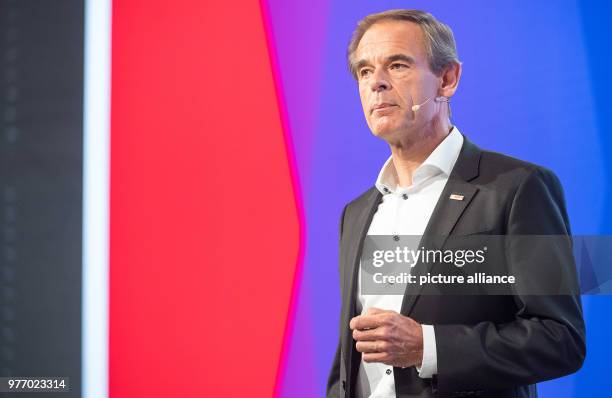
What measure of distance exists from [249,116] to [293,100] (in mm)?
196

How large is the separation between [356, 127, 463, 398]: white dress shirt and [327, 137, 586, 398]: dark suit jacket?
0.03m

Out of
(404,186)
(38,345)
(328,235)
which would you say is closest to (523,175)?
(404,186)

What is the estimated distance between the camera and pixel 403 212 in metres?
2.13

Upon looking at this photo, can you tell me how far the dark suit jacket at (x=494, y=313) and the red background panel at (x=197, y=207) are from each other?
577 mm

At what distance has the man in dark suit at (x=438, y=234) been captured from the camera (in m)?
1.81

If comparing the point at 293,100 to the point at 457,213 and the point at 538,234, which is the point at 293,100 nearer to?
the point at 457,213

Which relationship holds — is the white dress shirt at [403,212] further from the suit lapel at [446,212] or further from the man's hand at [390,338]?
the man's hand at [390,338]

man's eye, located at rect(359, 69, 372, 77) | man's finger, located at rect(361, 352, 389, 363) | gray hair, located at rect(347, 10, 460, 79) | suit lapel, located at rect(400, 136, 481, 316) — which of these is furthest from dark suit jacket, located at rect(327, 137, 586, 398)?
man's eye, located at rect(359, 69, 372, 77)

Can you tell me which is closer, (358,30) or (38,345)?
(358,30)

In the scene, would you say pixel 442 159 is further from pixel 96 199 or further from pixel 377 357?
pixel 96 199

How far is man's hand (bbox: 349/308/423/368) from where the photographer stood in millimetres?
1828

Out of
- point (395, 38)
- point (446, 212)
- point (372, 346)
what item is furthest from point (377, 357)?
point (395, 38)

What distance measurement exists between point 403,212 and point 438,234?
0.61 feet

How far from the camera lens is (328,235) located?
2.54 meters
